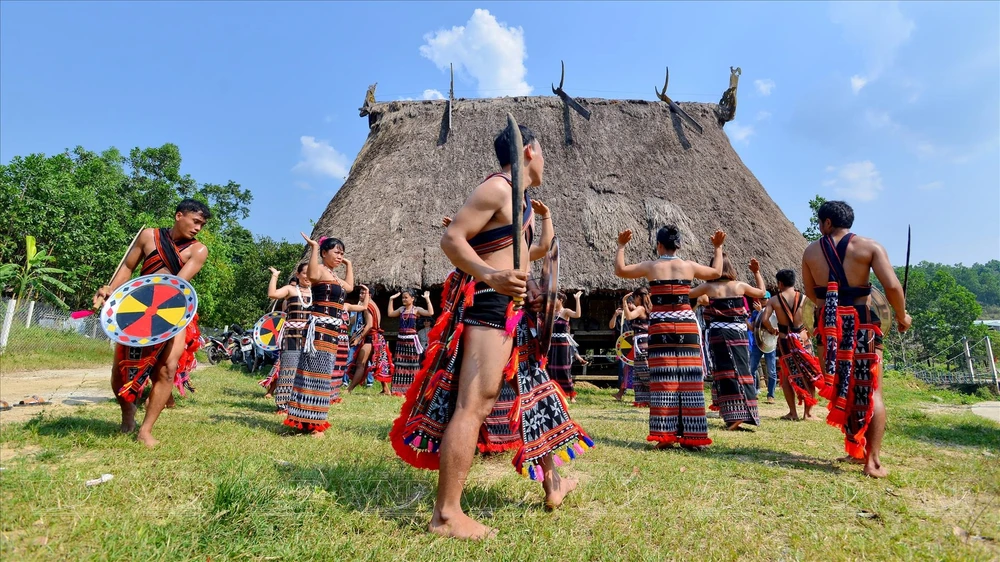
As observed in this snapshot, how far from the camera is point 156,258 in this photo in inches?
165

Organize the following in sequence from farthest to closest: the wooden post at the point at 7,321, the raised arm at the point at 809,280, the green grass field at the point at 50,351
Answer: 1. the wooden post at the point at 7,321
2. the green grass field at the point at 50,351
3. the raised arm at the point at 809,280

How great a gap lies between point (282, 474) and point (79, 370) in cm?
1211

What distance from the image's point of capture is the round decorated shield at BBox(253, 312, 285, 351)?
8.80m

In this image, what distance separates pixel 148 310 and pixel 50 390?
546 centimetres

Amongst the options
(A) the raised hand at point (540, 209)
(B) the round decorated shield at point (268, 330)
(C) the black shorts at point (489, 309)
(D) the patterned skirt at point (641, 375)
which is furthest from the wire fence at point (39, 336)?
(C) the black shorts at point (489, 309)

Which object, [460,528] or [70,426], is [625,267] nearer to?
[460,528]

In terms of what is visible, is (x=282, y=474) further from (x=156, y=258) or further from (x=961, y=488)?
(x=961, y=488)

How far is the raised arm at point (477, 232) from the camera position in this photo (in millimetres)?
2357

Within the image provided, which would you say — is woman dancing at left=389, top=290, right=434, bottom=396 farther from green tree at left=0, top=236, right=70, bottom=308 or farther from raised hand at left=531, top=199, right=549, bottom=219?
green tree at left=0, top=236, right=70, bottom=308

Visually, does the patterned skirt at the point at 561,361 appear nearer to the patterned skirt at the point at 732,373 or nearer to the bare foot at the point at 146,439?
the patterned skirt at the point at 732,373


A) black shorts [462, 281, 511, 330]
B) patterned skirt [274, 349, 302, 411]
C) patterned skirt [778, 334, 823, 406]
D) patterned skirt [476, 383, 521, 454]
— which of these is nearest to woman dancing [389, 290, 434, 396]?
patterned skirt [274, 349, 302, 411]

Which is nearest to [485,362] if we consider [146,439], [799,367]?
[146,439]

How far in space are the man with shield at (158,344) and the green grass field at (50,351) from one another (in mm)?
9409

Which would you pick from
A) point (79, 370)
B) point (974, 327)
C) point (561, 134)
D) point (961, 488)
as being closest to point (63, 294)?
point (79, 370)
